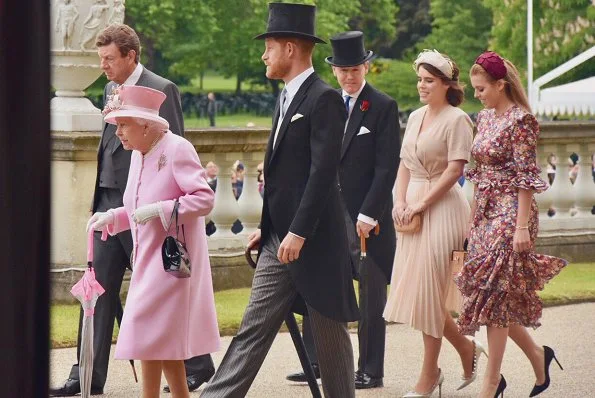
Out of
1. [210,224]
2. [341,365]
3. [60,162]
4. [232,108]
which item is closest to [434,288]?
[341,365]

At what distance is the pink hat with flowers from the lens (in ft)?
18.3

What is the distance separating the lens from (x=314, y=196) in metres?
5.36

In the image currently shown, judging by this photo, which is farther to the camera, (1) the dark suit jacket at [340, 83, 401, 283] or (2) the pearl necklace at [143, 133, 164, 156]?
(1) the dark suit jacket at [340, 83, 401, 283]

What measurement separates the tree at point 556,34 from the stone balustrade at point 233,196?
1398 inches

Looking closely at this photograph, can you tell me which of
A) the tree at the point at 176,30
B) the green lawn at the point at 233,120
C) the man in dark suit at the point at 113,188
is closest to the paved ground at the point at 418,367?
the man in dark suit at the point at 113,188

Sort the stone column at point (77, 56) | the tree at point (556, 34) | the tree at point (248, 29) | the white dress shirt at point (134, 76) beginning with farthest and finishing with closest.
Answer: the tree at point (248, 29), the tree at point (556, 34), the stone column at point (77, 56), the white dress shirt at point (134, 76)

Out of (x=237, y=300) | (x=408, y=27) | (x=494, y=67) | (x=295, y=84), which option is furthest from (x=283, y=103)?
(x=408, y=27)

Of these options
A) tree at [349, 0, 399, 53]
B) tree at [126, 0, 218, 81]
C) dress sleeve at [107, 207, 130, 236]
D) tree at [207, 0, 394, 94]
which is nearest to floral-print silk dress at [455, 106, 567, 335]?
dress sleeve at [107, 207, 130, 236]

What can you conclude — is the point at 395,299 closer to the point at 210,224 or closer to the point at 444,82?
the point at 444,82

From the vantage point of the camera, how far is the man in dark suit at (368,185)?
738 centimetres

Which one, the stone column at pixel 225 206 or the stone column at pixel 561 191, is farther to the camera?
the stone column at pixel 561 191

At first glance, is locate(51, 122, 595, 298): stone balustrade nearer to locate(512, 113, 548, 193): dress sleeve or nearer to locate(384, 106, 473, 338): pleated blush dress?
locate(384, 106, 473, 338): pleated blush dress

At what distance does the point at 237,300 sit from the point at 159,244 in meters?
4.70

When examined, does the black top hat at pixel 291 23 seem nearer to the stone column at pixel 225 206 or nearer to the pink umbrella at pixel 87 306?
the pink umbrella at pixel 87 306
